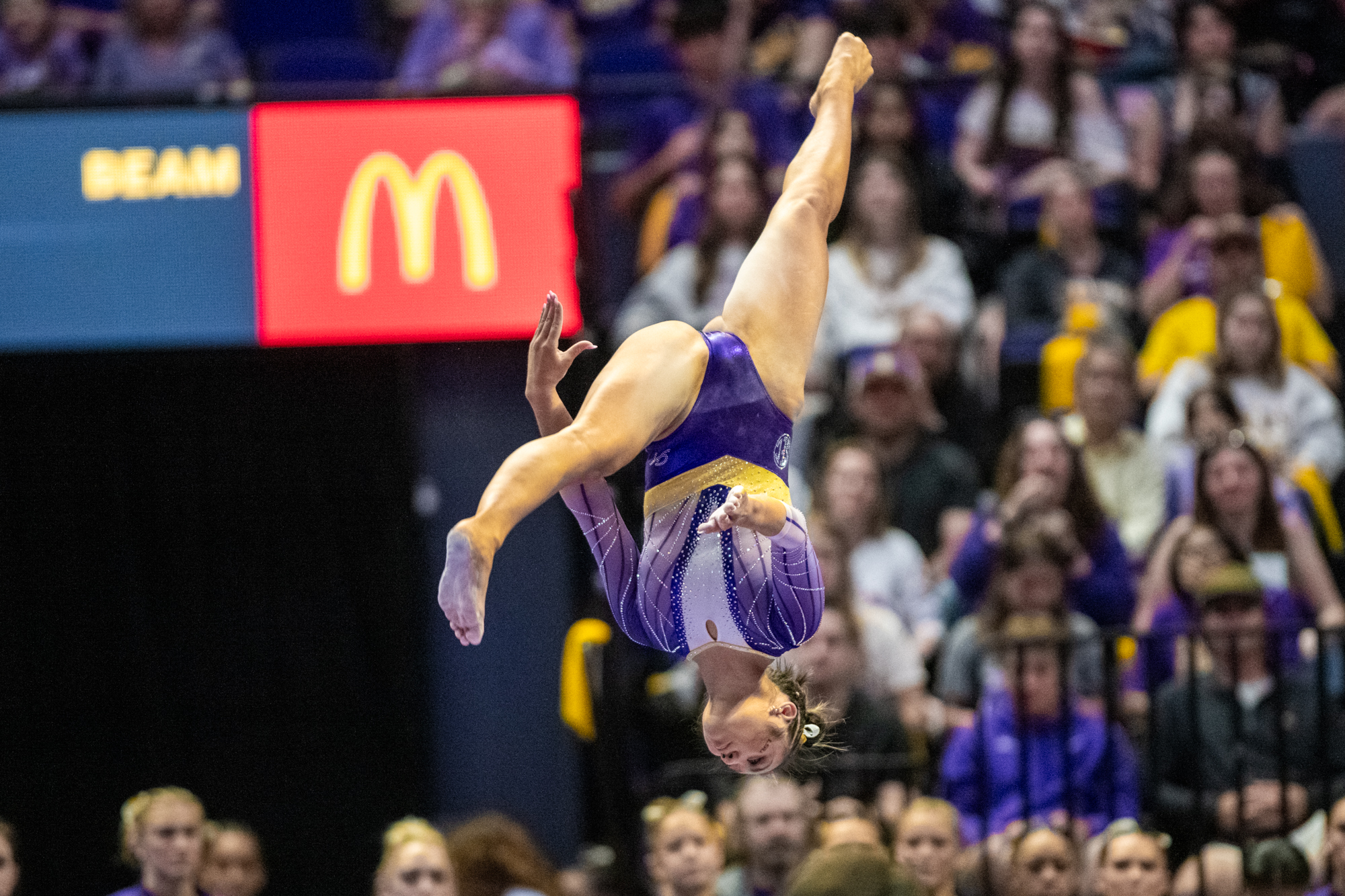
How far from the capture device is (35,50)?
7.12 m

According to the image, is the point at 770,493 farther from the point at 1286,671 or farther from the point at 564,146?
the point at 564,146

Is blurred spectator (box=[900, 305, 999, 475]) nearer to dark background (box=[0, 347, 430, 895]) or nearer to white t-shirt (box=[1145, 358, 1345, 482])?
white t-shirt (box=[1145, 358, 1345, 482])

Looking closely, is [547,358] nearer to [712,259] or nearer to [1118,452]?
[712,259]

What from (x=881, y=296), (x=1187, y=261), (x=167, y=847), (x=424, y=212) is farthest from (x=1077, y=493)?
(x=167, y=847)

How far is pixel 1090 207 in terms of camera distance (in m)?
6.45

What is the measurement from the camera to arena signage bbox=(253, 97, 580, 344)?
638 centimetres

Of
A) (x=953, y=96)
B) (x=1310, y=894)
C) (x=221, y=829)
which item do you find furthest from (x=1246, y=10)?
(x=221, y=829)

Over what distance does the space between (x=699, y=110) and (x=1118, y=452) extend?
212cm

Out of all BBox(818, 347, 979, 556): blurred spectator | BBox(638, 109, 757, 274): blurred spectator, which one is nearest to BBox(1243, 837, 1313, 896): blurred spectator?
BBox(818, 347, 979, 556): blurred spectator

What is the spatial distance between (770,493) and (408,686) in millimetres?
3243

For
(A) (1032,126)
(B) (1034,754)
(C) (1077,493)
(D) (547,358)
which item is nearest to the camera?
(D) (547,358)

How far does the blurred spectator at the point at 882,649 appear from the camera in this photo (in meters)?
5.30

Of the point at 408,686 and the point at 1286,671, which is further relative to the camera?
the point at 408,686

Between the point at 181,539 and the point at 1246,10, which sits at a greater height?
Answer: the point at 1246,10
